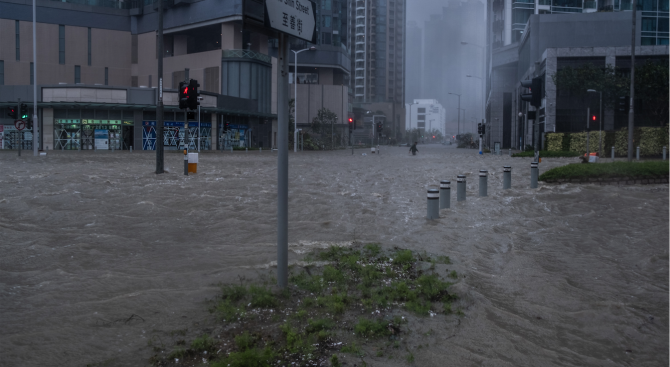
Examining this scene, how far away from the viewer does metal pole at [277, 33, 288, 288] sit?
599cm

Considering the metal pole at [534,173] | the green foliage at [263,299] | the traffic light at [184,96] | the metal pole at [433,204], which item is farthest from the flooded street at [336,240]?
the traffic light at [184,96]

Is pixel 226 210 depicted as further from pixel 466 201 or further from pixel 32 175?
pixel 32 175

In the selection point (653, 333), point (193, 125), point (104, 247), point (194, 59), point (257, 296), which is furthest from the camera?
point (194, 59)

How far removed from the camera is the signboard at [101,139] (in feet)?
177

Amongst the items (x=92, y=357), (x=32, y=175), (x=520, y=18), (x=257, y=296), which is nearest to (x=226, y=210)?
(x=257, y=296)

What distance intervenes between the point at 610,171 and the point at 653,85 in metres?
31.5

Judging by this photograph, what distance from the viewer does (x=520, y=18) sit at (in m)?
92.6

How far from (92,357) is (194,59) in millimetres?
65418

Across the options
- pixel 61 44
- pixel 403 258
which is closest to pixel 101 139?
pixel 61 44

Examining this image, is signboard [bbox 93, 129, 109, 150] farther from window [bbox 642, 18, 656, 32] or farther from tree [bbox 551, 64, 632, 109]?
window [bbox 642, 18, 656, 32]

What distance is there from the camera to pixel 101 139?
54.1 meters

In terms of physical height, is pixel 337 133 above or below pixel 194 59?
below

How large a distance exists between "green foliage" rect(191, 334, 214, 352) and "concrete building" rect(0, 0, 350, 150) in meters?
51.0

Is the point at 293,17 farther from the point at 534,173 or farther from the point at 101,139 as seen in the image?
the point at 101,139
